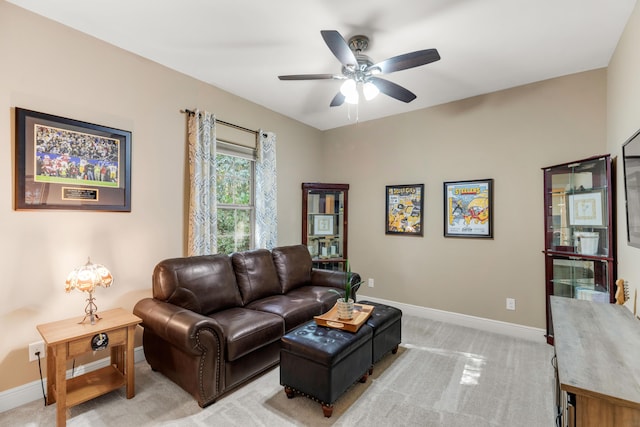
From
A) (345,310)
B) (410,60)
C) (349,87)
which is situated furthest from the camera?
(349,87)

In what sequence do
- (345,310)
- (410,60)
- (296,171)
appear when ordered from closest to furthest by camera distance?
(410,60), (345,310), (296,171)

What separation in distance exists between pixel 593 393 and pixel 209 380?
211cm

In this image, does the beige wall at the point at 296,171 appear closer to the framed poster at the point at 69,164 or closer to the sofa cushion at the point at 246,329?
the framed poster at the point at 69,164

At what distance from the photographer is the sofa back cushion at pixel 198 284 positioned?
8.27 feet

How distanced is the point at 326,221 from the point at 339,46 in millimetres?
3016

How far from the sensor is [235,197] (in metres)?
3.75

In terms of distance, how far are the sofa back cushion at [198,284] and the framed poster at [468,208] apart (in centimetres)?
273

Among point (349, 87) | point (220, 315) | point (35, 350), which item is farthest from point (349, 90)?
point (35, 350)

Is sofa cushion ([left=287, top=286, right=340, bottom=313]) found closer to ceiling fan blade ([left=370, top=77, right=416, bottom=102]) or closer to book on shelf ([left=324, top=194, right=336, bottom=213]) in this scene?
book on shelf ([left=324, top=194, right=336, bottom=213])

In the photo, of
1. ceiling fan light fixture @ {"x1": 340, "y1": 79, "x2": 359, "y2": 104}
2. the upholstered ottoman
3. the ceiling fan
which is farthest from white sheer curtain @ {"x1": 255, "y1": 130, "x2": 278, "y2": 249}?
the upholstered ottoman

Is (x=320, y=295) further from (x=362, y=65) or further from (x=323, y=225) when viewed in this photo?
(x=362, y=65)

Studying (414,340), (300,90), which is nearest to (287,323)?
(414,340)

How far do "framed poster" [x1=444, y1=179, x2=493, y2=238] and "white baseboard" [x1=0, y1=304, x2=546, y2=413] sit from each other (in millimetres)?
1028

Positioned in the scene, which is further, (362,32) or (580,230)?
(580,230)
